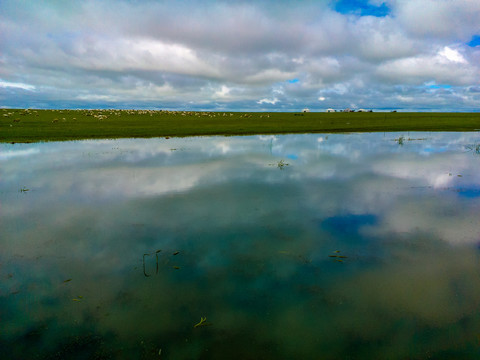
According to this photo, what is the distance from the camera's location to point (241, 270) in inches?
300

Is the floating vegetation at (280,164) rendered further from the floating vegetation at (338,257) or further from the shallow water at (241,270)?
the floating vegetation at (338,257)

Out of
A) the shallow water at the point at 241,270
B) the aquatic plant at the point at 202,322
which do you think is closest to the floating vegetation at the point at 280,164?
the shallow water at the point at 241,270

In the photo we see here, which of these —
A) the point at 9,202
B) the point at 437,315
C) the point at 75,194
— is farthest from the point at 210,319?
the point at 9,202

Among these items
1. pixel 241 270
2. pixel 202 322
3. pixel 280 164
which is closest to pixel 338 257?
pixel 241 270

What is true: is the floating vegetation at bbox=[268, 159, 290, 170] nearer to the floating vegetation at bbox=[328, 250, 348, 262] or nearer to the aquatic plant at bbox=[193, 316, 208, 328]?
Answer: the floating vegetation at bbox=[328, 250, 348, 262]

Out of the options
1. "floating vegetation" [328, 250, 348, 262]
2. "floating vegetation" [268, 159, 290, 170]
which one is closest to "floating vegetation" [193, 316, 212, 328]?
"floating vegetation" [328, 250, 348, 262]

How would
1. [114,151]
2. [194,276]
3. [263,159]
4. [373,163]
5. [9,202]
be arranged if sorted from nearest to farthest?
[194,276]
[9,202]
[373,163]
[263,159]
[114,151]

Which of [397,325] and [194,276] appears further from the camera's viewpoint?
[194,276]

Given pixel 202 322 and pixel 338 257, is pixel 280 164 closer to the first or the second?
pixel 338 257

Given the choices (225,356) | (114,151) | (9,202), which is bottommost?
(225,356)

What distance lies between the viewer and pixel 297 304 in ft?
20.9

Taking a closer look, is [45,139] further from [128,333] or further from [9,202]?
[128,333]

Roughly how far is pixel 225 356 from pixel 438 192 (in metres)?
14.6

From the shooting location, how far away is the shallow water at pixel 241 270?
5.41 meters
